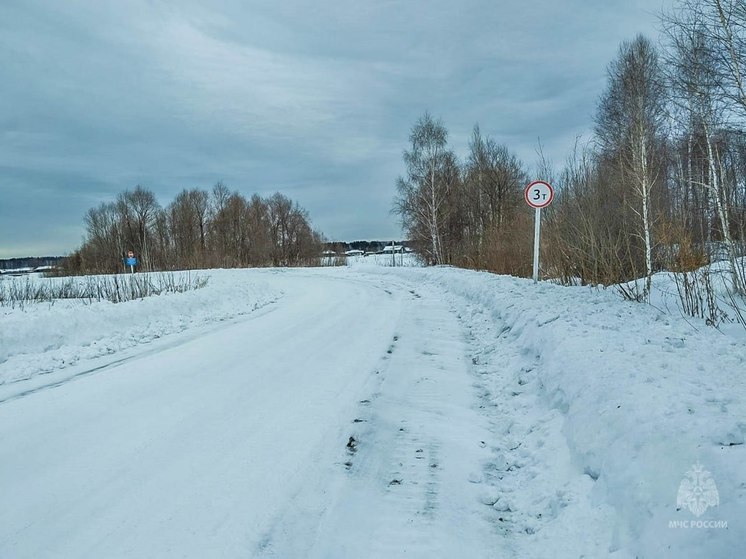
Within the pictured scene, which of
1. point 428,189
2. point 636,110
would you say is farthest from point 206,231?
point 636,110

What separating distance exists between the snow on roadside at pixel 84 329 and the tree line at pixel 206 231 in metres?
53.4

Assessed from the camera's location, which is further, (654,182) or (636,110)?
(636,110)

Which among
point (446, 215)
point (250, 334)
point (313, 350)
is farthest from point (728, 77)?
point (446, 215)

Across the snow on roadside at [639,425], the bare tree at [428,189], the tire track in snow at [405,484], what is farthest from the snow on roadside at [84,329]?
the bare tree at [428,189]

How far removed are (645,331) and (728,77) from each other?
6962 millimetres

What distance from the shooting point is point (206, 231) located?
2773 inches

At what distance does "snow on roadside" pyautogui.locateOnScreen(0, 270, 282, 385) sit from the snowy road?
1.54m

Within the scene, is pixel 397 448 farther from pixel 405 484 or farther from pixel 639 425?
pixel 639 425

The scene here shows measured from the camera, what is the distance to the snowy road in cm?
242

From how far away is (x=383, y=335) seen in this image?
763 centimetres

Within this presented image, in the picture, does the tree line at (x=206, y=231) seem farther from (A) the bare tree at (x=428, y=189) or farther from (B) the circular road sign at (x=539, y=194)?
(B) the circular road sign at (x=539, y=194)

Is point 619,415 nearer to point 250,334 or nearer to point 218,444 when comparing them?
point 218,444

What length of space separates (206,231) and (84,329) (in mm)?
66142

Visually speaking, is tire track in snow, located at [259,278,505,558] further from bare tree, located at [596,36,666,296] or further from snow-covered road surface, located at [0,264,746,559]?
bare tree, located at [596,36,666,296]
